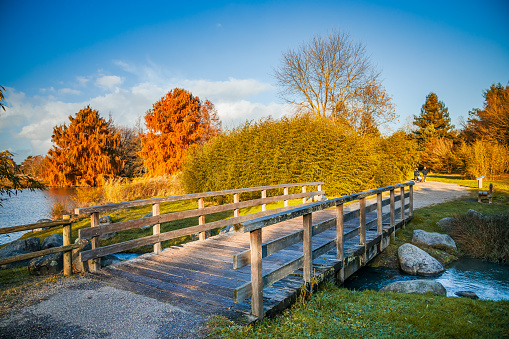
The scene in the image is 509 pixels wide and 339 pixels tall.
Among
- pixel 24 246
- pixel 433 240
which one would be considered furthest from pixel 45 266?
pixel 433 240

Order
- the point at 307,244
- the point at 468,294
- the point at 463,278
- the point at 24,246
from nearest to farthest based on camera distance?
the point at 307,244, the point at 468,294, the point at 463,278, the point at 24,246

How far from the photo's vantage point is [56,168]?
33.3 metres

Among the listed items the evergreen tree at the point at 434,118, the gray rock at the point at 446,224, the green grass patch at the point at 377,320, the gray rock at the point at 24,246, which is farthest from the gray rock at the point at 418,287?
the evergreen tree at the point at 434,118

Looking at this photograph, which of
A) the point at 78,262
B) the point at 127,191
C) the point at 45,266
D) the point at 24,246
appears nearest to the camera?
the point at 78,262

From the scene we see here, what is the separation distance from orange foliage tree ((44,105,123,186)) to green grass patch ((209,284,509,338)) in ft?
110

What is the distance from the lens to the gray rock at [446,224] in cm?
918

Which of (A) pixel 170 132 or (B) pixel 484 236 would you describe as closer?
(B) pixel 484 236

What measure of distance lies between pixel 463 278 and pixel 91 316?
693 cm

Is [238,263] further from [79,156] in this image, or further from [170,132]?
[79,156]

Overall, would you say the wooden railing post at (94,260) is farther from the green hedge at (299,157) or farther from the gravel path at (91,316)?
the green hedge at (299,157)

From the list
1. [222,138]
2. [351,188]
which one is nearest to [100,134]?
[222,138]

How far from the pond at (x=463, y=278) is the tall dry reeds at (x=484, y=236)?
0.30 meters

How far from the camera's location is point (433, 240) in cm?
811

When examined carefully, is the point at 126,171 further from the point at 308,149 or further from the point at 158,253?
the point at 158,253
